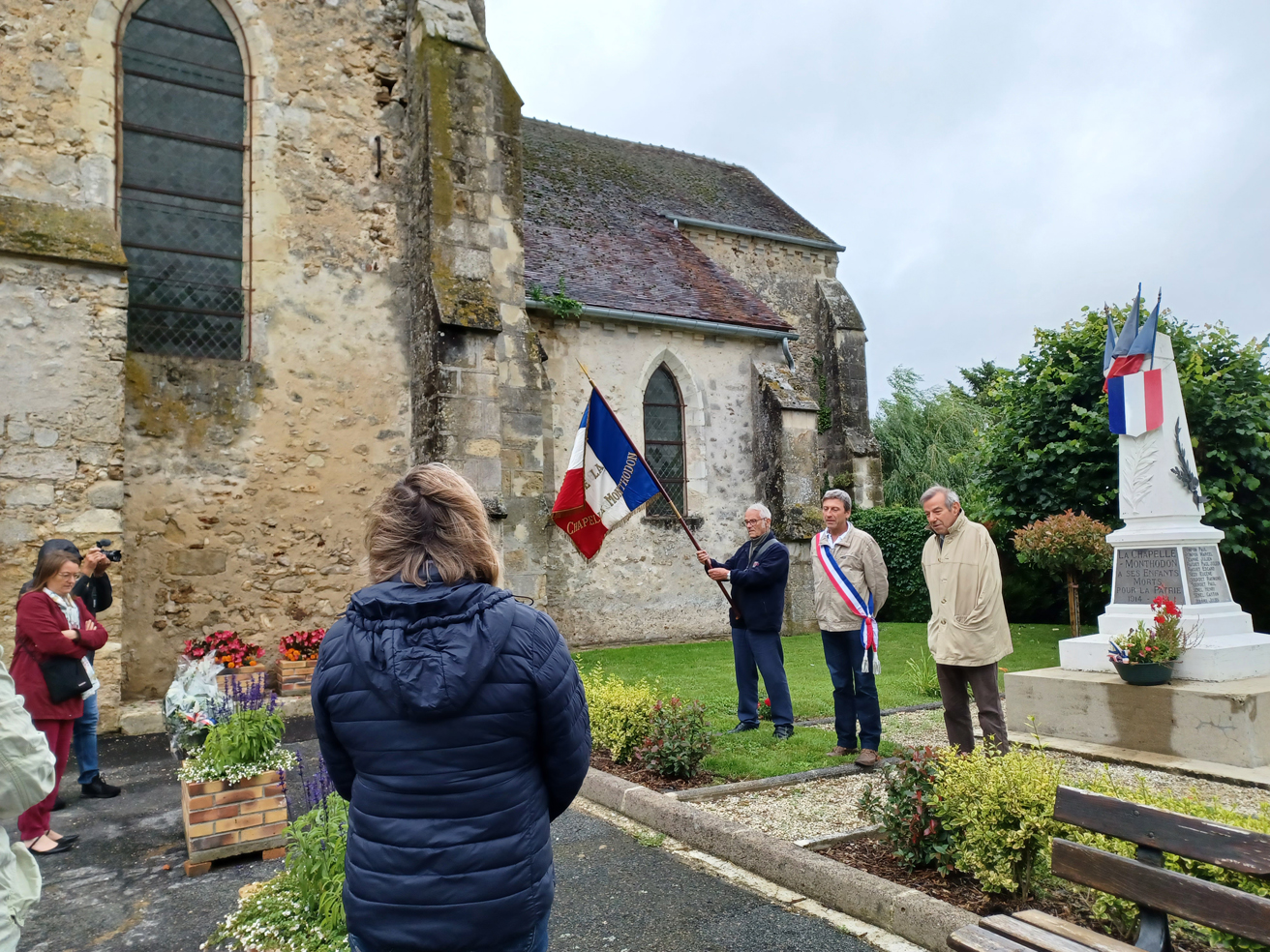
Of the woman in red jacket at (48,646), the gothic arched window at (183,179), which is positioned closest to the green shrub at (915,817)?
the woman in red jacket at (48,646)

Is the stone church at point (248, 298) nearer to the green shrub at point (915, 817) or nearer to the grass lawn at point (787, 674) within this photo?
the grass lawn at point (787, 674)

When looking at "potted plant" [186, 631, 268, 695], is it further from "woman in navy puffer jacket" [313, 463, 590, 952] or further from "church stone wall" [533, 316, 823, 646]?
"woman in navy puffer jacket" [313, 463, 590, 952]

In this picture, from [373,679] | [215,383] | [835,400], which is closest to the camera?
[373,679]

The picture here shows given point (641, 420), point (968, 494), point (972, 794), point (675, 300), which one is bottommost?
point (972, 794)

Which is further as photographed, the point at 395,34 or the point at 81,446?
the point at 395,34

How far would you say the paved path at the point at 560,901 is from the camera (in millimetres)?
3535

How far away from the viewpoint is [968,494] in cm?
1720

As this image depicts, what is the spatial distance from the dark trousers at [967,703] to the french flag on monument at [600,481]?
2.84 m

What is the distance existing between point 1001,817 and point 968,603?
1.88 metres

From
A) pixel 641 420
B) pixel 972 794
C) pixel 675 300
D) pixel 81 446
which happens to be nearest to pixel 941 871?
pixel 972 794

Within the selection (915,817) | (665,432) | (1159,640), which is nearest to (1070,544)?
(1159,640)

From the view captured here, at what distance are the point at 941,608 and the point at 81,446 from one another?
724cm

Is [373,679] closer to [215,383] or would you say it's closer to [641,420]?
[215,383]

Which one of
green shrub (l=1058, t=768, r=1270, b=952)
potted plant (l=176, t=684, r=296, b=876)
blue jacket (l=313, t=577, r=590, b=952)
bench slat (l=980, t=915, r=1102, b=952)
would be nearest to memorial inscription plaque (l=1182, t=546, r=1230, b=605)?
green shrub (l=1058, t=768, r=1270, b=952)
